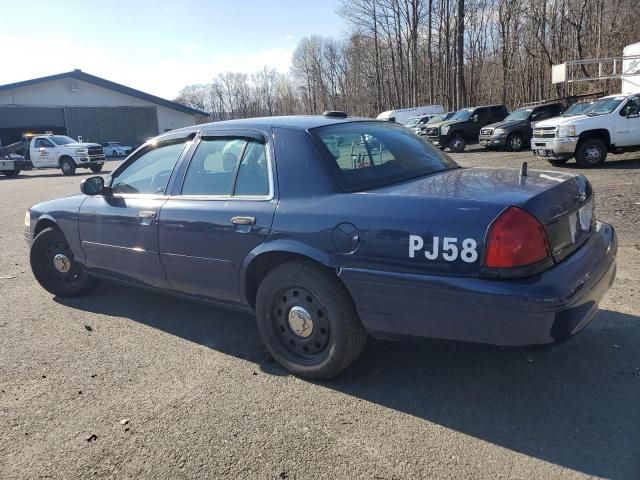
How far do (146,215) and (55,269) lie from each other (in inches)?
69.8

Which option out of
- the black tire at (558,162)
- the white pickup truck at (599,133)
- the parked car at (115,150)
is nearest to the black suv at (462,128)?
the black tire at (558,162)

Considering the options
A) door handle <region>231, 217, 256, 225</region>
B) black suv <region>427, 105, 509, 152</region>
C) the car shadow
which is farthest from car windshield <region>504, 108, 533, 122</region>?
door handle <region>231, 217, 256, 225</region>

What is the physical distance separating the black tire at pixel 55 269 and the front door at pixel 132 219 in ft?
1.50

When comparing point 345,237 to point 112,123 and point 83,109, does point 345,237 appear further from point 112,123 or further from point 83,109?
point 112,123

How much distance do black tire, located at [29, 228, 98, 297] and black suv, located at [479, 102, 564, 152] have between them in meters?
18.0

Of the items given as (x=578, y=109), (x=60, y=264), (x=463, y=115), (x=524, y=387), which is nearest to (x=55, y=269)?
(x=60, y=264)

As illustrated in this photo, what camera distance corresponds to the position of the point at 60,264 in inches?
199

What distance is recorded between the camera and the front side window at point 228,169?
3.49 metres

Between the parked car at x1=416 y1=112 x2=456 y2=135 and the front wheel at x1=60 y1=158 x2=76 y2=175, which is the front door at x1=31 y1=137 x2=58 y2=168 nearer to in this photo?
the front wheel at x1=60 y1=158 x2=76 y2=175

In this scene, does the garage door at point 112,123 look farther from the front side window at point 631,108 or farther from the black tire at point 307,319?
the black tire at point 307,319

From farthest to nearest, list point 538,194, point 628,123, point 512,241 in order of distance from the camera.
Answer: point 628,123
point 538,194
point 512,241

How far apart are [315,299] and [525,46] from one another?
149 feet

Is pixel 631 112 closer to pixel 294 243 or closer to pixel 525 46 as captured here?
pixel 294 243

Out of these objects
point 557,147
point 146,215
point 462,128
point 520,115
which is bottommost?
point 146,215
